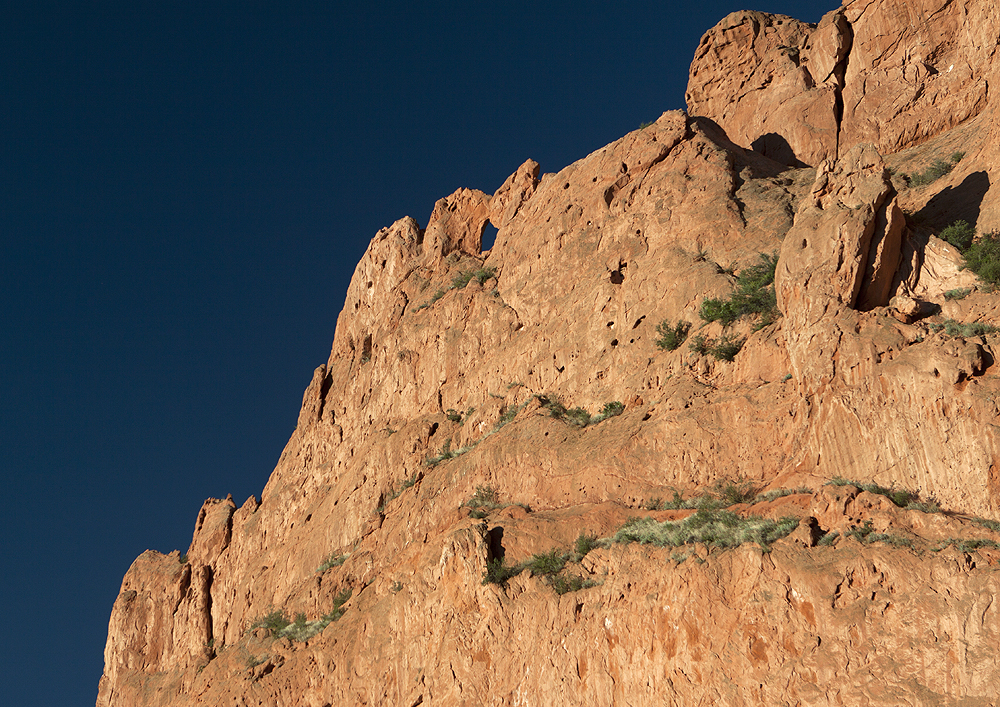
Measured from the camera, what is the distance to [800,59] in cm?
3369

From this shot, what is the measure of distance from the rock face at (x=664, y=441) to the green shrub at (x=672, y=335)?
10.0 inches

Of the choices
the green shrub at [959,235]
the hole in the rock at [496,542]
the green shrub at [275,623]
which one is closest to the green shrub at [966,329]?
the green shrub at [959,235]

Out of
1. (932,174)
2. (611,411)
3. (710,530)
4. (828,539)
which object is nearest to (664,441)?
(611,411)

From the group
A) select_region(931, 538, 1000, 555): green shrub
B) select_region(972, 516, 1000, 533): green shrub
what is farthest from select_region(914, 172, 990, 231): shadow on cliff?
select_region(931, 538, 1000, 555): green shrub

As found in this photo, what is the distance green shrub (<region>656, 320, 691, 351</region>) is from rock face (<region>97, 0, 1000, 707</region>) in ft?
0.84

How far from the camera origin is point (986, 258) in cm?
1942

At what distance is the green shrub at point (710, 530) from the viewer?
16.3m

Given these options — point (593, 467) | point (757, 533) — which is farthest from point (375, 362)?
point (757, 533)

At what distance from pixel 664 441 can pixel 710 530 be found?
4.02m

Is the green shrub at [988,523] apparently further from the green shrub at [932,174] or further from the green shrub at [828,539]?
the green shrub at [932,174]

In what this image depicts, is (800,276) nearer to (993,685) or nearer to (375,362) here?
(993,685)

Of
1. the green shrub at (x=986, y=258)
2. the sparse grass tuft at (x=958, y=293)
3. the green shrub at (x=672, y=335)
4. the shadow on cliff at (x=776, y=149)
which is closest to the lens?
the sparse grass tuft at (x=958, y=293)

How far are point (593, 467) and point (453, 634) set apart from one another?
519 centimetres

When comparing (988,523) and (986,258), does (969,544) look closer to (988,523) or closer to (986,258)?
(988,523)
